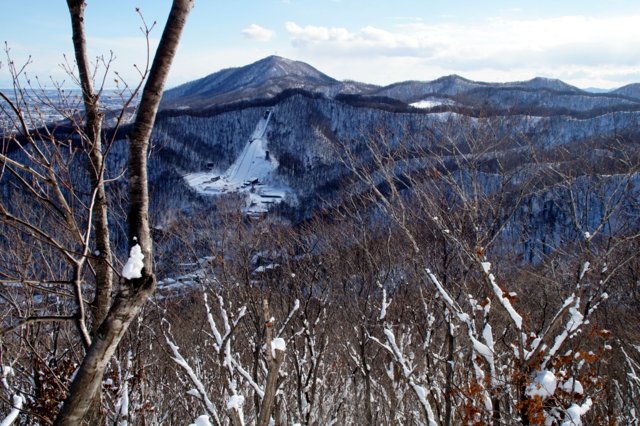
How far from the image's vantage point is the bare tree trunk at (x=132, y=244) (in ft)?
7.89

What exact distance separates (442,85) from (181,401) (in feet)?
473

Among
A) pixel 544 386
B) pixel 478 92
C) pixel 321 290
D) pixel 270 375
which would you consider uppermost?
pixel 478 92

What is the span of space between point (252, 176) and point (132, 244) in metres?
94.1

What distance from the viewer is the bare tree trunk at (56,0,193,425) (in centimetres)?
241

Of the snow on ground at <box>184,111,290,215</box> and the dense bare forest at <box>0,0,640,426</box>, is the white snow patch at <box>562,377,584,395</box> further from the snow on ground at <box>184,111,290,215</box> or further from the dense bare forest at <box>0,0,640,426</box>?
the snow on ground at <box>184,111,290,215</box>

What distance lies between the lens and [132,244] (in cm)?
260

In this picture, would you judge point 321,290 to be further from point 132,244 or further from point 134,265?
point 134,265

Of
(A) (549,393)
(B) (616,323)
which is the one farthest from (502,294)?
(B) (616,323)

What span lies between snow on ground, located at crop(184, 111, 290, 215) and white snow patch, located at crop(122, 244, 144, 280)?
70652 mm

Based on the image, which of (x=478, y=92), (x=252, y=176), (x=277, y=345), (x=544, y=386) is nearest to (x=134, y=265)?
(x=277, y=345)

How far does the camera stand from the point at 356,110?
103188 millimetres

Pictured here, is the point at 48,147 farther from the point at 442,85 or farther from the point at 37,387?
the point at 442,85

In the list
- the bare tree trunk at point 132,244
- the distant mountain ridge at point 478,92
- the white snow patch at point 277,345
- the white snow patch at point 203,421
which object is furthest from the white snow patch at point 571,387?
the distant mountain ridge at point 478,92

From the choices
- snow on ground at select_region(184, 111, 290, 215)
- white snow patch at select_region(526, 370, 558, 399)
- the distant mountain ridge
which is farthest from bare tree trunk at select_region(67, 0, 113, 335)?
the distant mountain ridge
